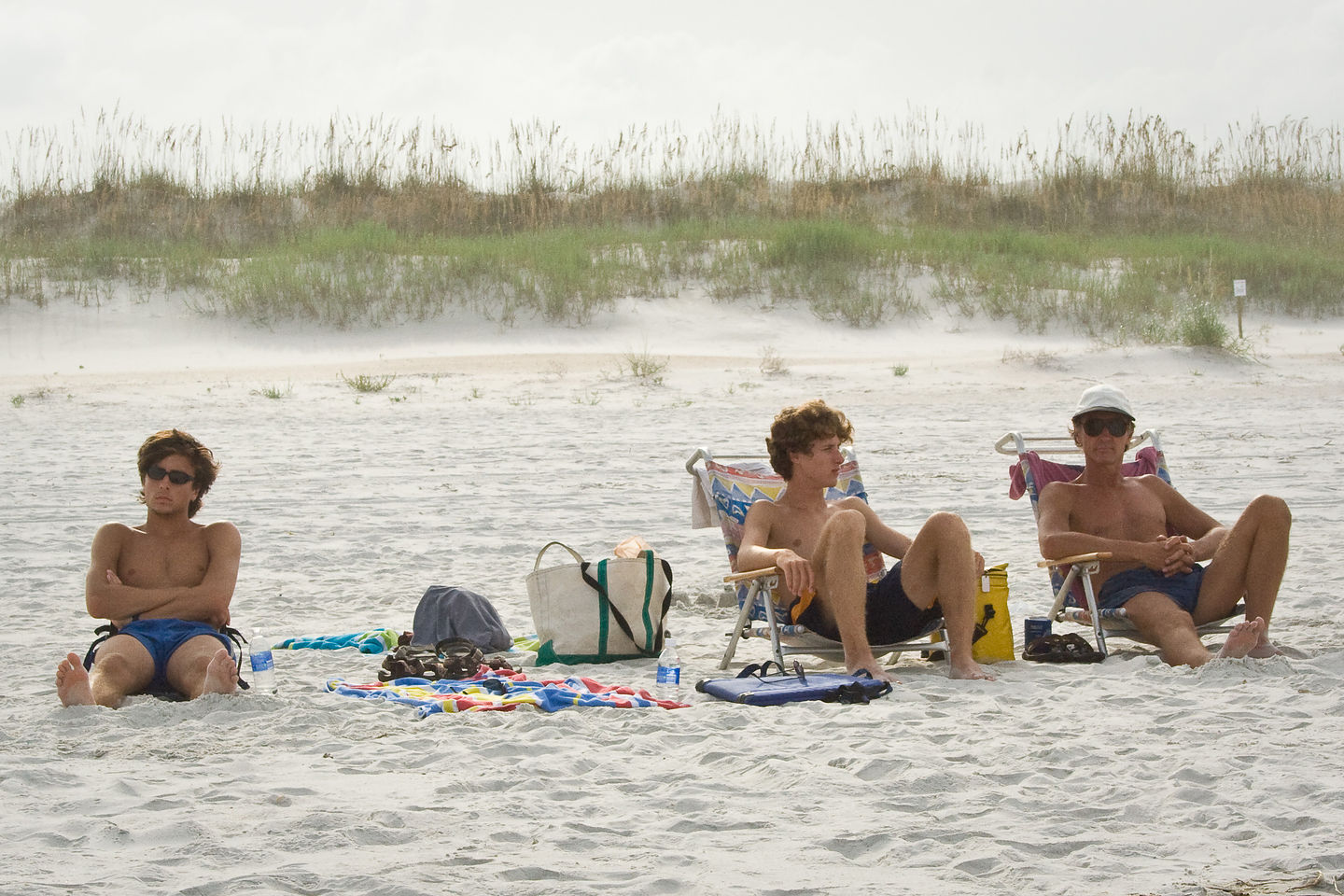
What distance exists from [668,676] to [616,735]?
0.57 m

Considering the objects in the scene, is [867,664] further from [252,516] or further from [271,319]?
[271,319]

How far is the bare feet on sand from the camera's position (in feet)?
13.4

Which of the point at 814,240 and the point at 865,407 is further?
the point at 814,240

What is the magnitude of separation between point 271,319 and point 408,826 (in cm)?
1355

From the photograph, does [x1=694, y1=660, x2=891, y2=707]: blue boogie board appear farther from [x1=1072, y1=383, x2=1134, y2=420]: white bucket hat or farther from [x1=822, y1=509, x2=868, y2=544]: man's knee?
[x1=1072, y1=383, x2=1134, y2=420]: white bucket hat

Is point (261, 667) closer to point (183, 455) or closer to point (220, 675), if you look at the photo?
point (220, 675)

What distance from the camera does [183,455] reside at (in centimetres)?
423

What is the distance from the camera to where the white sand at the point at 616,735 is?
2.67 m

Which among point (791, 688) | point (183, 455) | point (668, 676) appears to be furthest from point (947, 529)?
point (183, 455)

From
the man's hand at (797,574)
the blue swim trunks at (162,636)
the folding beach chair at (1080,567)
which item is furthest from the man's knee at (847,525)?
the blue swim trunks at (162,636)

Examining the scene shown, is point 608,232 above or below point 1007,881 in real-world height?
above

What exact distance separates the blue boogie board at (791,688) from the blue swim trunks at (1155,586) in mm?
1001

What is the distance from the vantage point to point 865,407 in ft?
37.6

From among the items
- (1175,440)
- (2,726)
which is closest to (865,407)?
(1175,440)
